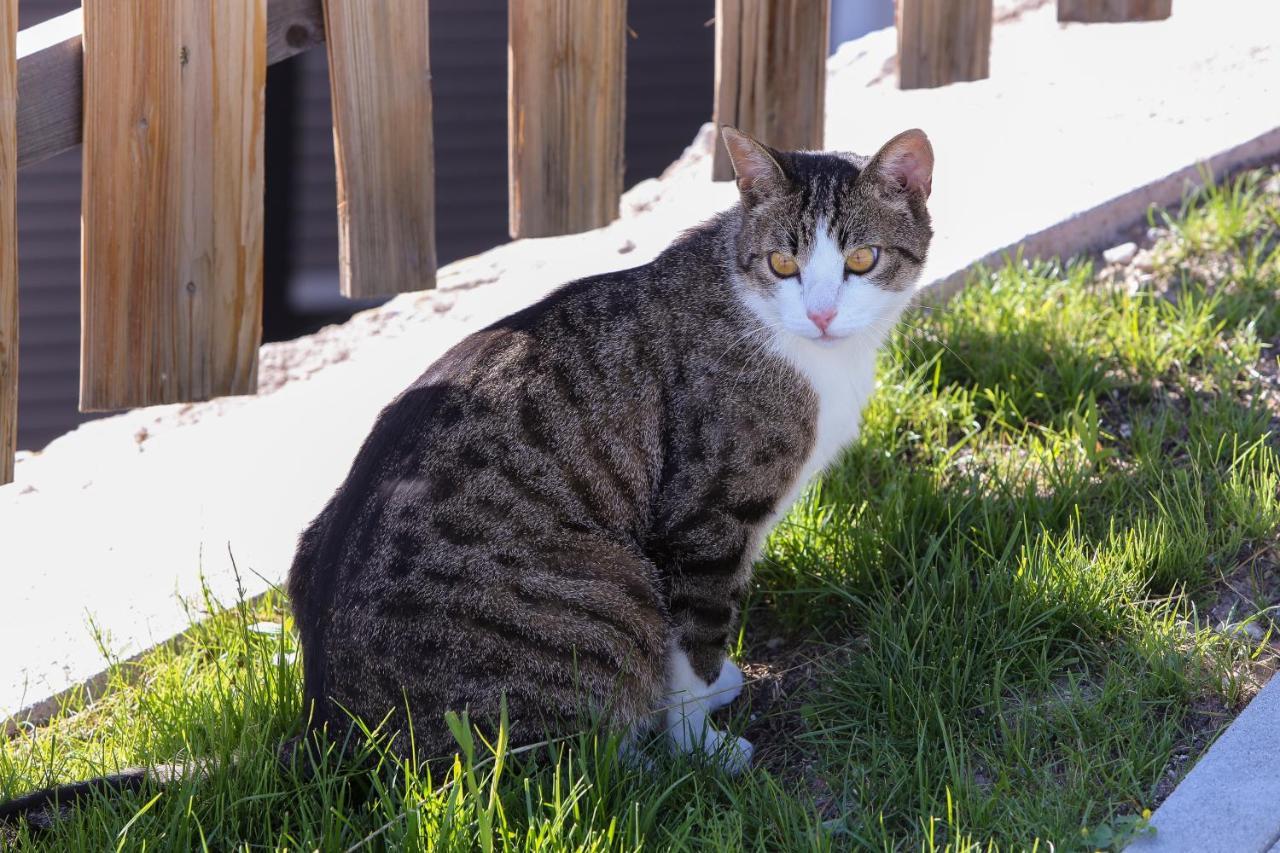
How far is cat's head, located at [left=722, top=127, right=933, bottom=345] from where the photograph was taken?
309cm

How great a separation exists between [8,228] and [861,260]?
75.8 inches

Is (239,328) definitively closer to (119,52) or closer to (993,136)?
(119,52)

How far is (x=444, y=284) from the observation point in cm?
553

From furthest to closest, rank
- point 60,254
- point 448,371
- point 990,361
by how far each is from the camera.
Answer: point 60,254 < point 990,361 < point 448,371

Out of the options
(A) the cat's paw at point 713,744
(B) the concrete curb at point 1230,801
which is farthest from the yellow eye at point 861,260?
(B) the concrete curb at point 1230,801

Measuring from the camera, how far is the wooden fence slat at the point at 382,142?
3.23m

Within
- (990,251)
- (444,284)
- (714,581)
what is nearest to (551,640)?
(714,581)

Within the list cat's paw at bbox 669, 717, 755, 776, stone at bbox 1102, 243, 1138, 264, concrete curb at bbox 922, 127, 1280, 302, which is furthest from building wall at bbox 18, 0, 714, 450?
cat's paw at bbox 669, 717, 755, 776

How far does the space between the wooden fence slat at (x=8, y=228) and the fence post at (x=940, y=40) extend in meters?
2.49

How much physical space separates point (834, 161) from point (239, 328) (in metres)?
1.53

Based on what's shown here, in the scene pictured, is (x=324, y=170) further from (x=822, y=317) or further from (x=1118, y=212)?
(x=822, y=317)

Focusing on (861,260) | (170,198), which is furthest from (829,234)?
(170,198)

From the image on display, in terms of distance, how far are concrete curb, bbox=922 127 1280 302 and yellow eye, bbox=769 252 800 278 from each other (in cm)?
185

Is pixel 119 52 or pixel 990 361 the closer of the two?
pixel 119 52
